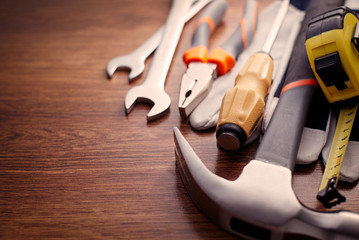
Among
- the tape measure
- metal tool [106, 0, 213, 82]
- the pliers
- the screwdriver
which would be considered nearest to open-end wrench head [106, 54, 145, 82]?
metal tool [106, 0, 213, 82]

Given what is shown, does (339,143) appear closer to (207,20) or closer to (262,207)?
(262,207)

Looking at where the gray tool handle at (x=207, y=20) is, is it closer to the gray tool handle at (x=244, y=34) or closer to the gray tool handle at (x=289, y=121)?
the gray tool handle at (x=244, y=34)

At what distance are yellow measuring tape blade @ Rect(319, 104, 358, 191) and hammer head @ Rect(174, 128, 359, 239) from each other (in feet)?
0.30

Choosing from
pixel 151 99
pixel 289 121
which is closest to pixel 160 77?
pixel 151 99

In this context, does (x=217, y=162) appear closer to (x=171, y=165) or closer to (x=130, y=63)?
(x=171, y=165)

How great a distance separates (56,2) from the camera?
1.07 metres

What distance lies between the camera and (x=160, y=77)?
2.37 ft

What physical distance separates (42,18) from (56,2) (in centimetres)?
10

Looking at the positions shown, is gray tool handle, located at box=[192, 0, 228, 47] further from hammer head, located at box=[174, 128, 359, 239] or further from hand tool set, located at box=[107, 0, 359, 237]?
hammer head, located at box=[174, 128, 359, 239]

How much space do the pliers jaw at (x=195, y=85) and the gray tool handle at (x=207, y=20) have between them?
8 cm

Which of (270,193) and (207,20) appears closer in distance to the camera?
(270,193)

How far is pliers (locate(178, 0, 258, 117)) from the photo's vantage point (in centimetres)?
63

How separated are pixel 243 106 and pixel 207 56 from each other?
0.22 m

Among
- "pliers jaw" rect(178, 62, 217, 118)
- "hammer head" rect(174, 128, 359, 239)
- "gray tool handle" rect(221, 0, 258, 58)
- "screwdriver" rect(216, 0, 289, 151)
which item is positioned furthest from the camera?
"gray tool handle" rect(221, 0, 258, 58)
